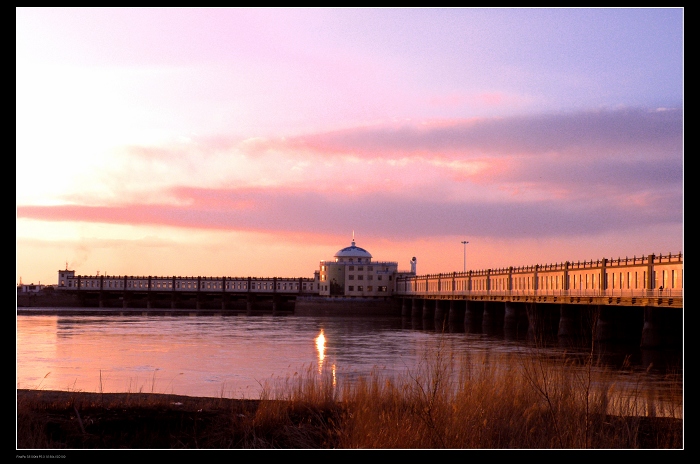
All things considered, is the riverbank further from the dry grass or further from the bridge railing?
the bridge railing

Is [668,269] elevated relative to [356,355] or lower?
elevated

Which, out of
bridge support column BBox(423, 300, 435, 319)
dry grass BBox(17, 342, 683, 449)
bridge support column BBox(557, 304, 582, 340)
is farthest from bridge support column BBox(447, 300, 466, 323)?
dry grass BBox(17, 342, 683, 449)

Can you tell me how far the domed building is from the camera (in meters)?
132

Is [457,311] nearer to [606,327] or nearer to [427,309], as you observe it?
[427,309]

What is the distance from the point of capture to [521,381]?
14.5 m

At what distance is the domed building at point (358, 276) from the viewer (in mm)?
131625

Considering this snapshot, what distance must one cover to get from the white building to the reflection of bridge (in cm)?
2641

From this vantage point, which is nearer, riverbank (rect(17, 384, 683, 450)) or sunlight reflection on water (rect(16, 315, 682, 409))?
riverbank (rect(17, 384, 683, 450))

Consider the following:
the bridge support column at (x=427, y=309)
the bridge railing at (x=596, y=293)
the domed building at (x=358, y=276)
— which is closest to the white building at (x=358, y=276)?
the domed building at (x=358, y=276)

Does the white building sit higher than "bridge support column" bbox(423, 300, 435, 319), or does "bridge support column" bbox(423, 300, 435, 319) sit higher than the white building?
the white building

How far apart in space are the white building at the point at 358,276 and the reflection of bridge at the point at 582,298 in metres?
26.4
